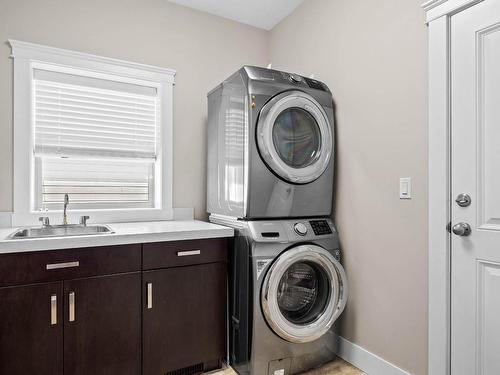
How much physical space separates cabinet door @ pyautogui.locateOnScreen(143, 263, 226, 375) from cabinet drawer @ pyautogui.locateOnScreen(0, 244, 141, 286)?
0.17 m

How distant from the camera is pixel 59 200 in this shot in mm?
2393

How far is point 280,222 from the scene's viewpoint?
2061 millimetres

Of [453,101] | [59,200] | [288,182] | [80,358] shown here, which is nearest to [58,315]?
[80,358]

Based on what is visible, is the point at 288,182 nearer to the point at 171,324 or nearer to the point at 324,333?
the point at 324,333

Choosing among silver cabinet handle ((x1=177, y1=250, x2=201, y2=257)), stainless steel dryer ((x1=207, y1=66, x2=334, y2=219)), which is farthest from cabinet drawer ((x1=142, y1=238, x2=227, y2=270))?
stainless steel dryer ((x1=207, y1=66, x2=334, y2=219))

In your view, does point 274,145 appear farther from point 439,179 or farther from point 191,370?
point 191,370

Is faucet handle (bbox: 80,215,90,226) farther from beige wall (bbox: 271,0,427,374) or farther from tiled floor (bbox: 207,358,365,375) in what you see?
beige wall (bbox: 271,0,427,374)

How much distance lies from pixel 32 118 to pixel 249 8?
190 centimetres

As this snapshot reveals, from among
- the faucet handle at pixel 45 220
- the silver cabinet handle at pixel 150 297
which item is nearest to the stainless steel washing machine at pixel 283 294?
the silver cabinet handle at pixel 150 297

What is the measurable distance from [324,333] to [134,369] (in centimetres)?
115

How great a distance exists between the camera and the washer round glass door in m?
2.04

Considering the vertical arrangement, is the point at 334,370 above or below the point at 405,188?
below

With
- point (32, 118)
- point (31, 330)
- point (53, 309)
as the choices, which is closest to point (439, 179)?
point (53, 309)

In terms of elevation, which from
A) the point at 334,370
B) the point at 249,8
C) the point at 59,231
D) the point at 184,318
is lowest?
the point at 334,370
